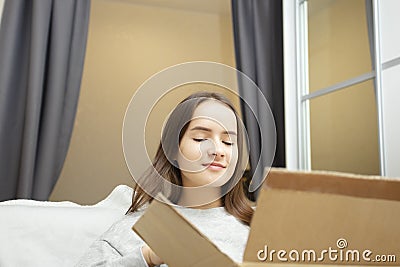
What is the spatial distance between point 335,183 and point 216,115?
0.53 meters

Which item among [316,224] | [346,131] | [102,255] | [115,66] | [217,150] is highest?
[115,66]

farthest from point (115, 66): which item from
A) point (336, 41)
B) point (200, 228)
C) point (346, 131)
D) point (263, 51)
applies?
point (200, 228)

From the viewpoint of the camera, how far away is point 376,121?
2.10 m

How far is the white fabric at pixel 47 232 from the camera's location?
1.28m

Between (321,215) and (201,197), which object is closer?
(321,215)

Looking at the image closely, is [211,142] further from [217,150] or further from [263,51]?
[263,51]

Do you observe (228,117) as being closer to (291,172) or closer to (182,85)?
(182,85)

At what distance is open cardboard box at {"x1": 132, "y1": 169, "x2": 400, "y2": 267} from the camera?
48 centimetres

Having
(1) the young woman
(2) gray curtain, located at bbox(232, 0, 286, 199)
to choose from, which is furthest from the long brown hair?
(2) gray curtain, located at bbox(232, 0, 286, 199)

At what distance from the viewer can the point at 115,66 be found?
3.53m

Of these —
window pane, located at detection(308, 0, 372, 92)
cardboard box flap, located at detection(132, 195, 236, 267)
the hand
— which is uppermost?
window pane, located at detection(308, 0, 372, 92)

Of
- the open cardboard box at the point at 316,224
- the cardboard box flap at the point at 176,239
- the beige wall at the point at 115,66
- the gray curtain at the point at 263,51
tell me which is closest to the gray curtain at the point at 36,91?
the gray curtain at the point at 263,51

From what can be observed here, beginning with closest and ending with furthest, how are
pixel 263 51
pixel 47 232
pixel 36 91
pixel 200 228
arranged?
pixel 200 228 → pixel 47 232 → pixel 36 91 → pixel 263 51

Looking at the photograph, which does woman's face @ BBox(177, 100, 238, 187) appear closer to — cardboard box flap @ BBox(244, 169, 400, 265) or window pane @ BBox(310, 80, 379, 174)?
cardboard box flap @ BBox(244, 169, 400, 265)
